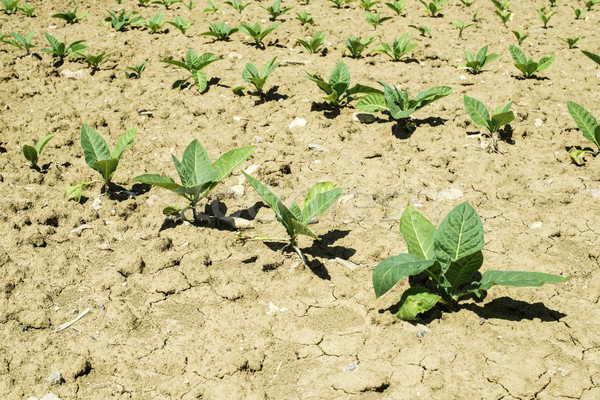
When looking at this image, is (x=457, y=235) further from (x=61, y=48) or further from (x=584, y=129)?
(x=61, y=48)

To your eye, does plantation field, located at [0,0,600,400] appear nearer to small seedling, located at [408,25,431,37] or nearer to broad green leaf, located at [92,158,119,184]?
broad green leaf, located at [92,158,119,184]

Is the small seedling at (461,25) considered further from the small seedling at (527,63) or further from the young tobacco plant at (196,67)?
the young tobacco plant at (196,67)

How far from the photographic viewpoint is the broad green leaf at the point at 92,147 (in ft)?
10.1

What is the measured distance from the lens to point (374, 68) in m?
4.76

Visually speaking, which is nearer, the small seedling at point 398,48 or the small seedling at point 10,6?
the small seedling at point 398,48

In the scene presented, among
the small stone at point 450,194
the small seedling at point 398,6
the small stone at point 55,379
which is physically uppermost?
the small seedling at point 398,6

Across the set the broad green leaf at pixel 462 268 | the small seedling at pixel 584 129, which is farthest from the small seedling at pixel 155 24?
the broad green leaf at pixel 462 268

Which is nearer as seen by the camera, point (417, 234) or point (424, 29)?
point (417, 234)

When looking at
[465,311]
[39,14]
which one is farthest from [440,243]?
[39,14]

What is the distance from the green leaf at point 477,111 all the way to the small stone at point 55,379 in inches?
127

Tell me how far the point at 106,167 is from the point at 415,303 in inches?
85.8

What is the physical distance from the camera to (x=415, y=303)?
2.11m

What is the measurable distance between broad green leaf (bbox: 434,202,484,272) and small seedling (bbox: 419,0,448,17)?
16.2 feet

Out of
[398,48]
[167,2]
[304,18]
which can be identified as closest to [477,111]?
[398,48]
